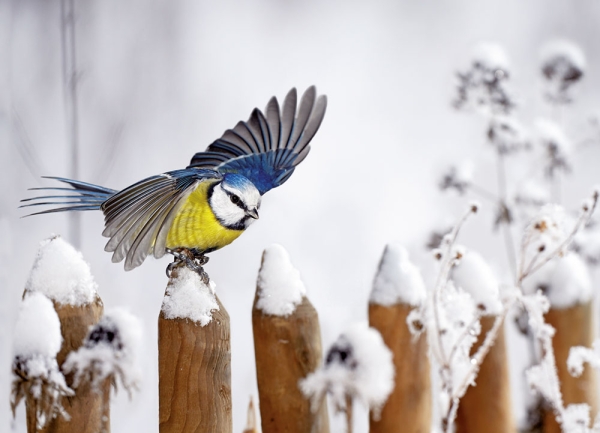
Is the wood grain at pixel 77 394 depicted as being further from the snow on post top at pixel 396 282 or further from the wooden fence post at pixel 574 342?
the wooden fence post at pixel 574 342

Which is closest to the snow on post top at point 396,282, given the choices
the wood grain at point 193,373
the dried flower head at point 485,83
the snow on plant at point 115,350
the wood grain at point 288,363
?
the wood grain at point 288,363

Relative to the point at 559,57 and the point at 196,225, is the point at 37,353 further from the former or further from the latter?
the point at 559,57

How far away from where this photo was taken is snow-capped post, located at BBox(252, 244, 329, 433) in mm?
708

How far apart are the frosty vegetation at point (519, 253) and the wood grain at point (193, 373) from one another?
9.6 inches

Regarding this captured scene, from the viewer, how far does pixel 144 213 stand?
2.29 ft

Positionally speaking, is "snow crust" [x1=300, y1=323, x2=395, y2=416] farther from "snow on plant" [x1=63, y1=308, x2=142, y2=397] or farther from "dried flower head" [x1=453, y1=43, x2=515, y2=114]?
"dried flower head" [x1=453, y1=43, x2=515, y2=114]

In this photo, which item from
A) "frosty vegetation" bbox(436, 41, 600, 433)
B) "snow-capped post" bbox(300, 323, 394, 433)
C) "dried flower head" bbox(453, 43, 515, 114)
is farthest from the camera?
"dried flower head" bbox(453, 43, 515, 114)

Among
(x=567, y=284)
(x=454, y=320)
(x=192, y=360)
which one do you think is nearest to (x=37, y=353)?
(x=192, y=360)

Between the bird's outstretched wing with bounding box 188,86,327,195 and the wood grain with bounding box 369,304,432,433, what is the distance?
23cm

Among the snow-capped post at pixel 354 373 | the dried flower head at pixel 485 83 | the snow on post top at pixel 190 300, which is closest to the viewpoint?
the snow-capped post at pixel 354 373

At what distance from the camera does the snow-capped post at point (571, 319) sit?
0.96m

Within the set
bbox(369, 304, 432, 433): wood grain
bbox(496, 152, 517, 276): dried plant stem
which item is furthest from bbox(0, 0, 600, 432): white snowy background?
bbox(369, 304, 432, 433): wood grain

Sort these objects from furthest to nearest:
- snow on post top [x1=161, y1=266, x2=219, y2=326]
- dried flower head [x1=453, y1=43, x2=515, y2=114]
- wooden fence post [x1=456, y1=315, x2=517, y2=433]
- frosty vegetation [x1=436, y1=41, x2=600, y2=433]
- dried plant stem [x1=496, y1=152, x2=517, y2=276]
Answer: dried plant stem [x1=496, y1=152, x2=517, y2=276] < dried flower head [x1=453, y1=43, x2=515, y2=114] < wooden fence post [x1=456, y1=315, x2=517, y2=433] < frosty vegetation [x1=436, y1=41, x2=600, y2=433] < snow on post top [x1=161, y1=266, x2=219, y2=326]

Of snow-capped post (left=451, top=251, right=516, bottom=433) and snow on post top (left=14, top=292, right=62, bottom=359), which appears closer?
snow on post top (left=14, top=292, right=62, bottom=359)
